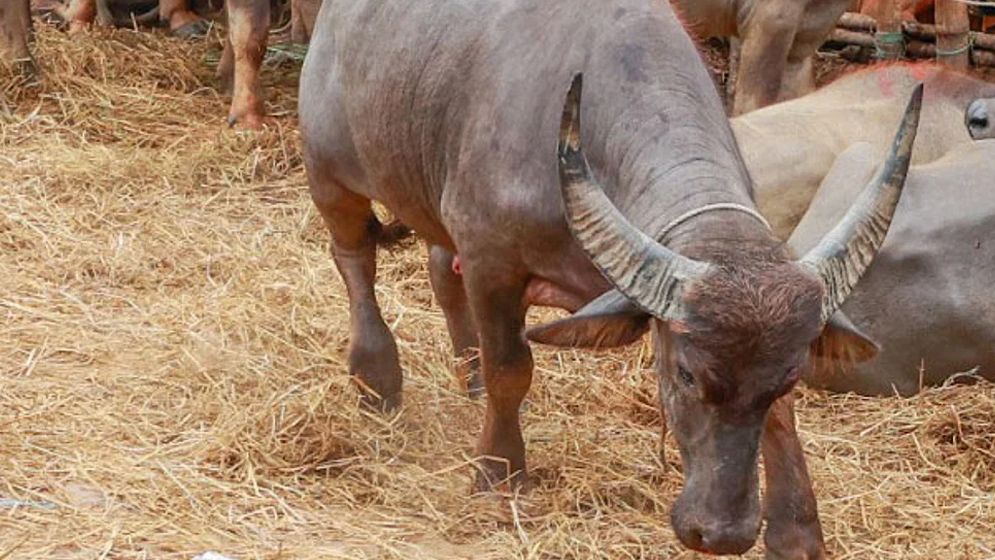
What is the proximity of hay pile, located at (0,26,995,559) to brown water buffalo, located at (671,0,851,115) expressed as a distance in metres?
2.13

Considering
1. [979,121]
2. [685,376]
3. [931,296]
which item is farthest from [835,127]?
[685,376]

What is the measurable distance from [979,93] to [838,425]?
2.17m

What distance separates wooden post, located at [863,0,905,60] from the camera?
11.2m

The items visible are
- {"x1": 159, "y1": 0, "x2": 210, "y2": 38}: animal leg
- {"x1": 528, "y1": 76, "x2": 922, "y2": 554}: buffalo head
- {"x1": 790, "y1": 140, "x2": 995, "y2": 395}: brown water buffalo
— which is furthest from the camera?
{"x1": 159, "y1": 0, "x2": 210, "y2": 38}: animal leg

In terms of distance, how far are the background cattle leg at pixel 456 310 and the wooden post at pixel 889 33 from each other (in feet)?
17.7

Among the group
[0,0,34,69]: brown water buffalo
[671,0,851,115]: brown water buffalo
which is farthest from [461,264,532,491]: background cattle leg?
[0,0,34,69]: brown water buffalo

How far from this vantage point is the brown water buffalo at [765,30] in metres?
9.22

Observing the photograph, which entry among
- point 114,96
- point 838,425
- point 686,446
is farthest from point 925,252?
point 114,96

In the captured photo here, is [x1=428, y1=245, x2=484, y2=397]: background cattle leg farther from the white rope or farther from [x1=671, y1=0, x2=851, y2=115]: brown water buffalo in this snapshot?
[x1=671, y1=0, x2=851, y2=115]: brown water buffalo

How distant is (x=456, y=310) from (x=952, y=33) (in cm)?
525

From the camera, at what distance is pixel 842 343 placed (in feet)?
14.9

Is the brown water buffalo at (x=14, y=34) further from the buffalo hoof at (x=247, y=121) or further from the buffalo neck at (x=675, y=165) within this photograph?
the buffalo neck at (x=675, y=165)

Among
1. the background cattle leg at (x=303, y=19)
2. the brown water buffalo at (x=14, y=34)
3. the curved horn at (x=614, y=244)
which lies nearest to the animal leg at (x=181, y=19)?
the background cattle leg at (x=303, y=19)

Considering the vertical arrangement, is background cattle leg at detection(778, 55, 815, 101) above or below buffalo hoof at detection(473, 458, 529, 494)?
below
